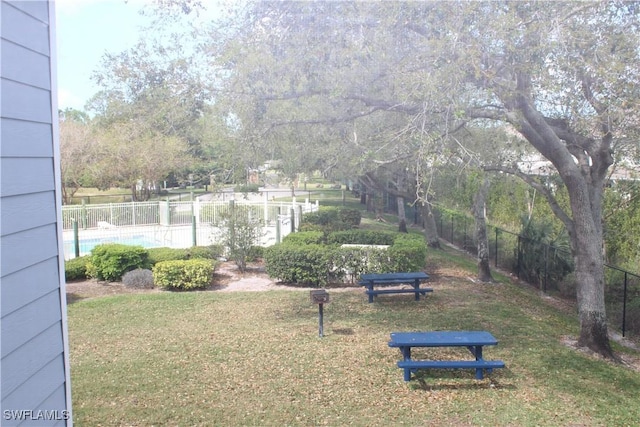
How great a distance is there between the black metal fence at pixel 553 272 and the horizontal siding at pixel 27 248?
7.92 m

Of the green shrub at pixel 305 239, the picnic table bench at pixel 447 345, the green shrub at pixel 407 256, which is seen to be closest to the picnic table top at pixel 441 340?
the picnic table bench at pixel 447 345

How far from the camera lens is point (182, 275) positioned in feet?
35.2

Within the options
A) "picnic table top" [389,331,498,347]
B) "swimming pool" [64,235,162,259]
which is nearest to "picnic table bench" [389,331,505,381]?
"picnic table top" [389,331,498,347]

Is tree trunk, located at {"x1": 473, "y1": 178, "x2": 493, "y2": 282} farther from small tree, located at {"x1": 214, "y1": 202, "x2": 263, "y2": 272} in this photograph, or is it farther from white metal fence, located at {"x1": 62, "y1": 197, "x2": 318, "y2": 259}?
white metal fence, located at {"x1": 62, "y1": 197, "x2": 318, "y2": 259}

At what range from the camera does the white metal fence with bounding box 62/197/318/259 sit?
1805 centimetres

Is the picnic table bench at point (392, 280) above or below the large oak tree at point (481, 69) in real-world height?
below

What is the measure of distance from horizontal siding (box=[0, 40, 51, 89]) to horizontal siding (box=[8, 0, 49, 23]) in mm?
166

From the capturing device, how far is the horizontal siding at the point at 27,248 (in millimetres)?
2205

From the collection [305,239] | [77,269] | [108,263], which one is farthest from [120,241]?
[305,239]

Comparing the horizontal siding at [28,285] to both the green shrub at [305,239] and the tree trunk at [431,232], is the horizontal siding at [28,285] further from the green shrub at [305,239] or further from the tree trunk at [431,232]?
the tree trunk at [431,232]

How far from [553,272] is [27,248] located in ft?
37.3

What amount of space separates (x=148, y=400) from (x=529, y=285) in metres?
9.54

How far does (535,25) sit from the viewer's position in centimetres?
640

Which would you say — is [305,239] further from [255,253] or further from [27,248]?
[27,248]
